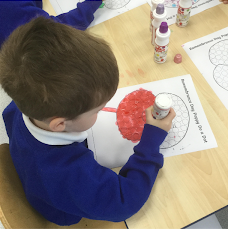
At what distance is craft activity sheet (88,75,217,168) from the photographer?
2.02 feet

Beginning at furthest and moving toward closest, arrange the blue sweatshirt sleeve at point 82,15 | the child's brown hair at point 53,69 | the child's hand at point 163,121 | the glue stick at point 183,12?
1. the blue sweatshirt sleeve at point 82,15
2. the glue stick at point 183,12
3. the child's hand at point 163,121
4. the child's brown hair at point 53,69

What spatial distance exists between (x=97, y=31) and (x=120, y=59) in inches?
6.7

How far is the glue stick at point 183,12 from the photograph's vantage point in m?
0.70

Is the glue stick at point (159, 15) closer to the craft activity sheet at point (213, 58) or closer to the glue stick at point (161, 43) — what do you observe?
the glue stick at point (161, 43)

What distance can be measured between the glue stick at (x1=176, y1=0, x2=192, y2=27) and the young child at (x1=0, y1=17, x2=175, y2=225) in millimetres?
374

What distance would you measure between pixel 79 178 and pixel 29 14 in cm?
67

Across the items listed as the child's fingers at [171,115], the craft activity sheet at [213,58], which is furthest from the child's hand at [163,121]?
the craft activity sheet at [213,58]

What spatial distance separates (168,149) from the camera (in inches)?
24.3

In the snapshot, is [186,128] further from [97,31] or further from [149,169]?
[97,31]

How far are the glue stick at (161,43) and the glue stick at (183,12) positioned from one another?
0.15 m

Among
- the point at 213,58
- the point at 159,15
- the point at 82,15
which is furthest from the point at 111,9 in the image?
the point at 213,58

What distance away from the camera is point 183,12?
2.39 feet

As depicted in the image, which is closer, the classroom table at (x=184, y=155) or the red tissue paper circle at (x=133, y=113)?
the classroom table at (x=184, y=155)

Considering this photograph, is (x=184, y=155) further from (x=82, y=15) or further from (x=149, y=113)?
(x=82, y=15)
